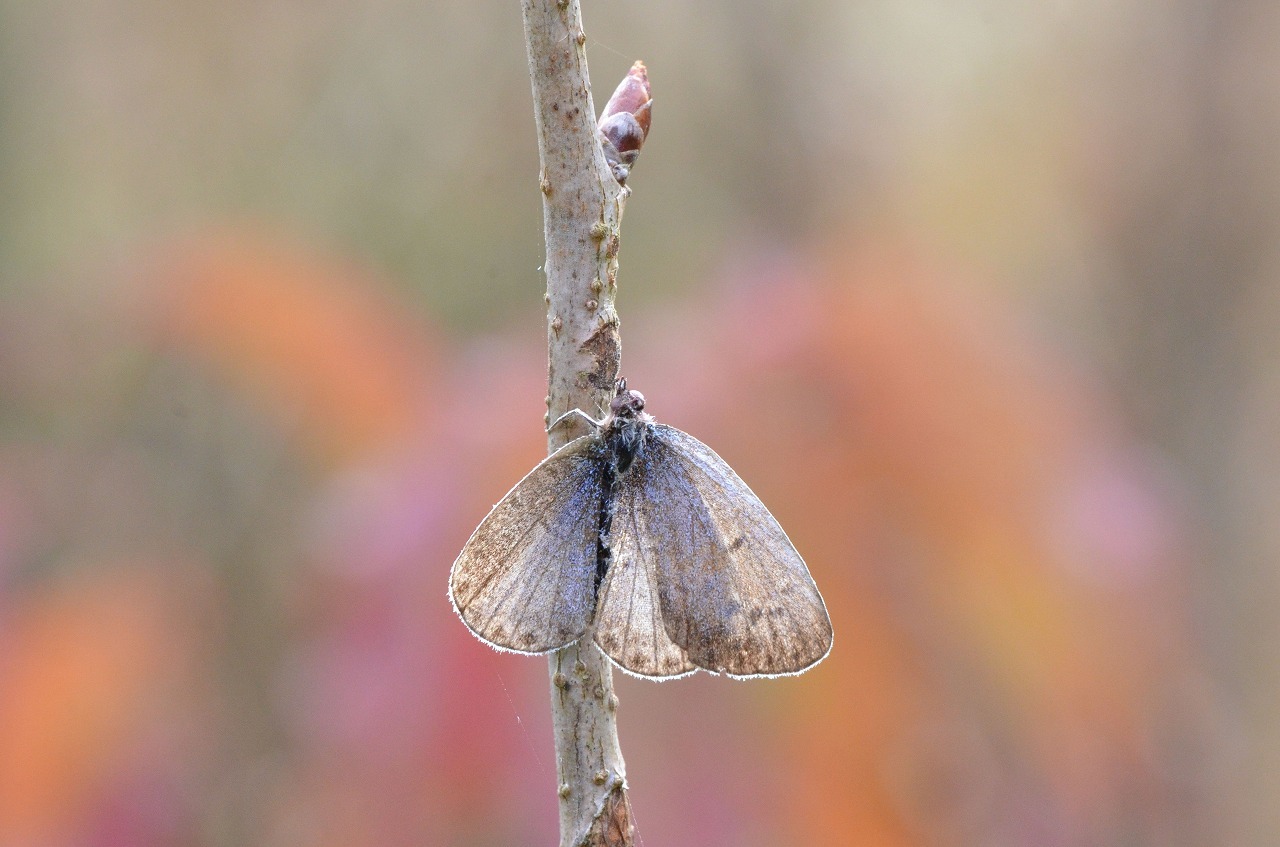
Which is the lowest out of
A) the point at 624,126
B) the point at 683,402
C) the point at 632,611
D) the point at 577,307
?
the point at 683,402

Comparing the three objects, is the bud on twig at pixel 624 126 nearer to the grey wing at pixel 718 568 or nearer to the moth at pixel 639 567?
the moth at pixel 639 567

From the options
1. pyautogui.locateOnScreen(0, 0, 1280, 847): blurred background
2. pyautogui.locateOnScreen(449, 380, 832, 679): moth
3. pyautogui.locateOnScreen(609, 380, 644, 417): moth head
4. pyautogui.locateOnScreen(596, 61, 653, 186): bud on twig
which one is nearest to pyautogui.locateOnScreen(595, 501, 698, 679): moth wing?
pyautogui.locateOnScreen(449, 380, 832, 679): moth

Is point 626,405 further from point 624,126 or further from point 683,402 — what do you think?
point 683,402

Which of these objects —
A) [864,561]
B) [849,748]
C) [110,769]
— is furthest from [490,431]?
[110,769]

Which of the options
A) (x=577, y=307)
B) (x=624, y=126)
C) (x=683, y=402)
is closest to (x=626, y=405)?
(x=577, y=307)

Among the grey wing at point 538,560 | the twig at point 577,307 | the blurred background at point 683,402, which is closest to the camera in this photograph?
the twig at point 577,307

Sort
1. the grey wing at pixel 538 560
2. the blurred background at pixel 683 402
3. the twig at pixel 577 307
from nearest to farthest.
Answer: the twig at pixel 577 307 → the grey wing at pixel 538 560 → the blurred background at pixel 683 402

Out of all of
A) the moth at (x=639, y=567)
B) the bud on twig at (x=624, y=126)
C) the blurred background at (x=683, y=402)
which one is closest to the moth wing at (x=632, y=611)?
the moth at (x=639, y=567)
